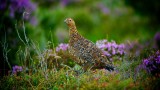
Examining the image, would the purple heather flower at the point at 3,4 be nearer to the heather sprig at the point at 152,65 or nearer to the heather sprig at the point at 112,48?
the heather sprig at the point at 112,48

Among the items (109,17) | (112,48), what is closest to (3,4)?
(112,48)

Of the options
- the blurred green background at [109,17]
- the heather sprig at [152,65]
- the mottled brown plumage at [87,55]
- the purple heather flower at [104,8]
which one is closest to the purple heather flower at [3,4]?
the blurred green background at [109,17]

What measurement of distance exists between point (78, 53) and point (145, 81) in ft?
3.46

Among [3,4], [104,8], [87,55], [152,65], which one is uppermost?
[104,8]

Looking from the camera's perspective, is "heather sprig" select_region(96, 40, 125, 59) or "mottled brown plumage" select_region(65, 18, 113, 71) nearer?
Answer: "mottled brown plumage" select_region(65, 18, 113, 71)

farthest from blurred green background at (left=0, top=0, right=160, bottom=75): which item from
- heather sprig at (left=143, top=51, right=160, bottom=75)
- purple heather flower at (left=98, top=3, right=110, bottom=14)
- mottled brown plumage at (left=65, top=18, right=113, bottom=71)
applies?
heather sprig at (left=143, top=51, right=160, bottom=75)

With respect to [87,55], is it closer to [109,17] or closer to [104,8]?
[109,17]

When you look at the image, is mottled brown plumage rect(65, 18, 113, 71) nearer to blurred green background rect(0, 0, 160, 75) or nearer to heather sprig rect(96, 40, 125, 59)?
heather sprig rect(96, 40, 125, 59)

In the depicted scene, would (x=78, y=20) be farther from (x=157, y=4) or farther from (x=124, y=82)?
(x=124, y=82)

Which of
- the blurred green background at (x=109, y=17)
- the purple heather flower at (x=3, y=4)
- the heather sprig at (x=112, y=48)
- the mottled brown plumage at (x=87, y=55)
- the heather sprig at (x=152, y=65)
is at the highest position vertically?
the blurred green background at (x=109, y=17)

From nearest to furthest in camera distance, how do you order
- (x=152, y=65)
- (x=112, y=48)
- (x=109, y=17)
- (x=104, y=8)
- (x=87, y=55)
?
1. (x=152, y=65)
2. (x=87, y=55)
3. (x=112, y=48)
4. (x=109, y=17)
5. (x=104, y=8)

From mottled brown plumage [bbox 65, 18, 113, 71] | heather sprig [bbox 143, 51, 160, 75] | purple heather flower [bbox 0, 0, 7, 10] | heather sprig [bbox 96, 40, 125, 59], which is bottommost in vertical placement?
heather sprig [bbox 143, 51, 160, 75]

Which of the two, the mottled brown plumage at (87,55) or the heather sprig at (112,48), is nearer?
the mottled brown plumage at (87,55)

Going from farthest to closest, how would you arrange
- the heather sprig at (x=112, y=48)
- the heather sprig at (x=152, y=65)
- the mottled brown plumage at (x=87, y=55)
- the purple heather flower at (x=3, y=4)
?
the purple heather flower at (x=3, y=4)
the heather sprig at (x=112, y=48)
the mottled brown plumage at (x=87, y=55)
the heather sprig at (x=152, y=65)
